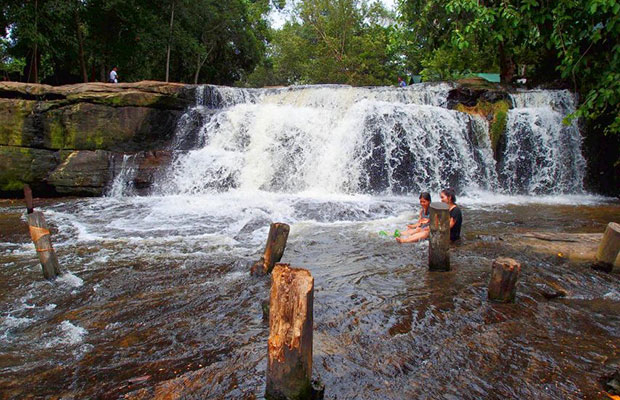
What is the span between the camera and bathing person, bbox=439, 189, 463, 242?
6.29 meters

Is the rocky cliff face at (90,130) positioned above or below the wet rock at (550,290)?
above

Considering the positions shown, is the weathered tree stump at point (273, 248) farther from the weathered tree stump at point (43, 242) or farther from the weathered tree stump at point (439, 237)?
the weathered tree stump at point (43, 242)

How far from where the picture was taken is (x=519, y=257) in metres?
5.79

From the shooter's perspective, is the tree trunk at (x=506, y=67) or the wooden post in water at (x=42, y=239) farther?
the tree trunk at (x=506, y=67)

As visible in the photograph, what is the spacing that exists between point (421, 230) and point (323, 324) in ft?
11.1

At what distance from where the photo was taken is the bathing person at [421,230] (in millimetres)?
6773

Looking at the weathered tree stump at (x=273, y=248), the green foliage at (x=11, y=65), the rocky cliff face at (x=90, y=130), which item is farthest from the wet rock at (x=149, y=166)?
the green foliage at (x=11, y=65)

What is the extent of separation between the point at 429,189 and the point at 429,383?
9510 mm

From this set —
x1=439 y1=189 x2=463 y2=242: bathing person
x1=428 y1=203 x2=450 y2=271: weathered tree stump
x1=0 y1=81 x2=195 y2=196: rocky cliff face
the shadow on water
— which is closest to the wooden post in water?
the shadow on water

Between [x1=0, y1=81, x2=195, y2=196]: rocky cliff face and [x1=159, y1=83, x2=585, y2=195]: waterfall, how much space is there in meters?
0.99

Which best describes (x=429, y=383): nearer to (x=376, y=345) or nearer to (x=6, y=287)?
(x=376, y=345)

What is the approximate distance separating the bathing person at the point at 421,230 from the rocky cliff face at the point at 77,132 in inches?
315

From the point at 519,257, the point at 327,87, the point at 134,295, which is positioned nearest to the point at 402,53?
the point at 327,87

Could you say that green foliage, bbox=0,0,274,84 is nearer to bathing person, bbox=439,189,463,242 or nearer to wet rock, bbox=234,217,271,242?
wet rock, bbox=234,217,271,242
